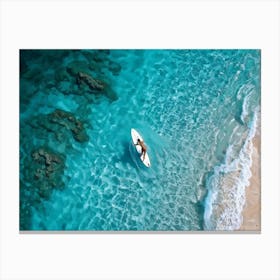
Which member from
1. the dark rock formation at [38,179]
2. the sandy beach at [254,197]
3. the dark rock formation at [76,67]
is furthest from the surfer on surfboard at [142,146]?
the sandy beach at [254,197]

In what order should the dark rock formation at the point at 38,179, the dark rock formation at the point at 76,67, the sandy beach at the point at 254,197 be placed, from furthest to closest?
the dark rock formation at the point at 76,67, the dark rock formation at the point at 38,179, the sandy beach at the point at 254,197

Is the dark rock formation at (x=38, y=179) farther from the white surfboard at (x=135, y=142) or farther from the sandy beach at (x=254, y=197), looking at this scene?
the sandy beach at (x=254, y=197)

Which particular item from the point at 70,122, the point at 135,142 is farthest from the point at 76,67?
the point at 135,142

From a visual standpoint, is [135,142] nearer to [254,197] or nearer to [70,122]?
[70,122]

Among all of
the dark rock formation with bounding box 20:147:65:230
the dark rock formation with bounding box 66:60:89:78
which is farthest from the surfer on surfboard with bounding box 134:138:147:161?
the dark rock formation with bounding box 66:60:89:78


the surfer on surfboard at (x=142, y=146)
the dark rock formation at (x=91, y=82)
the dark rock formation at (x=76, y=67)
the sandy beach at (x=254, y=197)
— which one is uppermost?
the dark rock formation at (x=76, y=67)
